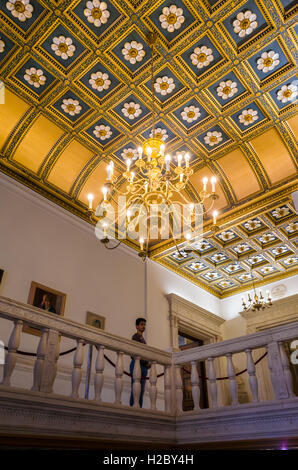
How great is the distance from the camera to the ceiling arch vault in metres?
5.98

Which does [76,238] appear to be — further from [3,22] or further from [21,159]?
[3,22]

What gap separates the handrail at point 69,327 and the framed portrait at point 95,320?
2.50 metres

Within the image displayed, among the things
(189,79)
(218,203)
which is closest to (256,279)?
(218,203)

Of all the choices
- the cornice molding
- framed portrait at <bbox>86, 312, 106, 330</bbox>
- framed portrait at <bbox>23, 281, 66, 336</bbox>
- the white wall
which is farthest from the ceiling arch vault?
the cornice molding

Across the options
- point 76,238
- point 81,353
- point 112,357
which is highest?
point 76,238

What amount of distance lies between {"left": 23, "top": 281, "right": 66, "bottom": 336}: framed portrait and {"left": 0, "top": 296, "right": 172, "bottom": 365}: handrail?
7.53 ft

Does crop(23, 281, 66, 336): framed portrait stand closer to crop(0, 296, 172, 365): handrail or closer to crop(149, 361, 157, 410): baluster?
crop(0, 296, 172, 365): handrail

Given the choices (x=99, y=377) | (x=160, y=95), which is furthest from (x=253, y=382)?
(x=160, y=95)

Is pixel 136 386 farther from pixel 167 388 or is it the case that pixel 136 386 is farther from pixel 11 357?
pixel 11 357

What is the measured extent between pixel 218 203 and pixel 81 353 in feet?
19.0

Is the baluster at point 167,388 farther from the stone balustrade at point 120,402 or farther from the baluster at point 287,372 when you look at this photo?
the baluster at point 287,372

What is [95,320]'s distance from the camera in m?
8.23

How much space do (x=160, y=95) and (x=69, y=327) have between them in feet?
15.4

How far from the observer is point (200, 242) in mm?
10594
